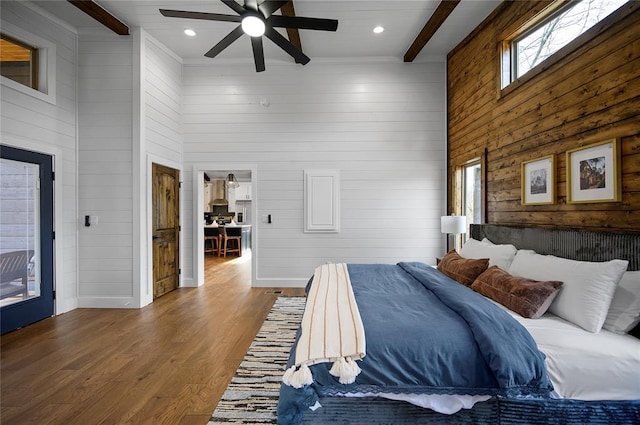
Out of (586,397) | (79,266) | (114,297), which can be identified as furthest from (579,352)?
(79,266)

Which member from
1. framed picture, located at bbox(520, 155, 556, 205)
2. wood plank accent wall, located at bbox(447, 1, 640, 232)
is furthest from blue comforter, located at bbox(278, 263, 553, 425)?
framed picture, located at bbox(520, 155, 556, 205)

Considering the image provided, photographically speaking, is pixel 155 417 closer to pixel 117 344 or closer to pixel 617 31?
pixel 117 344

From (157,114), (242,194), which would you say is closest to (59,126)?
A: (157,114)

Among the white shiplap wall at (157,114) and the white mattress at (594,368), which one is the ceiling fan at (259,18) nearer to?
the white shiplap wall at (157,114)

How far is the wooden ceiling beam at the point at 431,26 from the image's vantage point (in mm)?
3375

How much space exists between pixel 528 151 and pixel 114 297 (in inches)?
211

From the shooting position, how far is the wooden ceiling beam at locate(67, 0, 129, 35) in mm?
3312

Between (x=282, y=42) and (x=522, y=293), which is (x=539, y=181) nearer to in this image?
(x=522, y=293)

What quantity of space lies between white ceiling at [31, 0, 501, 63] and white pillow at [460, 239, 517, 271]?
2.94 metres

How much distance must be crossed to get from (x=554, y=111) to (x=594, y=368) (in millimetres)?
2186

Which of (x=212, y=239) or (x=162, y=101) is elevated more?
(x=162, y=101)

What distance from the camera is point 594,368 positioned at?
1.49 metres

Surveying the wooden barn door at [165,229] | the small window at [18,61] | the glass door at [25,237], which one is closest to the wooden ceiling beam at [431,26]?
the wooden barn door at [165,229]

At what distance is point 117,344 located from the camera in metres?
2.82
